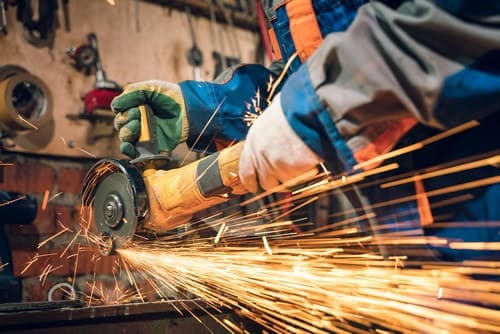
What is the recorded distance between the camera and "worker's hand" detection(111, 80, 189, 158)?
193 centimetres

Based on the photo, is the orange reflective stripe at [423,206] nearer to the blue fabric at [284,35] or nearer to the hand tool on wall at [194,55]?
the blue fabric at [284,35]

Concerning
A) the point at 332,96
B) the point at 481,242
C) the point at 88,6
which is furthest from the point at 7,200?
the point at 481,242

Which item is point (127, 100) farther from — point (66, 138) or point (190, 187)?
point (66, 138)

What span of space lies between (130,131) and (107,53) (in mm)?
1521

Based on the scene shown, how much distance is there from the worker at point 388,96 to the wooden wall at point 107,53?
1.77 metres

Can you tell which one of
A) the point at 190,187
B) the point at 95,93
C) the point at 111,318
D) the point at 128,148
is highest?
the point at 95,93

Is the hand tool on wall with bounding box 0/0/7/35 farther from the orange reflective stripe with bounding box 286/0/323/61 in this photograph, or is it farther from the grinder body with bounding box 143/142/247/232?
the orange reflective stripe with bounding box 286/0/323/61

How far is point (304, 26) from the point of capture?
58.9 inches

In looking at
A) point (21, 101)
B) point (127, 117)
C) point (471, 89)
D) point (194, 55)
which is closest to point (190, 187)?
point (127, 117)

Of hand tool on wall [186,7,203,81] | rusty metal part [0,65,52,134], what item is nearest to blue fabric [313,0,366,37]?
rusty metal part [0,65,52,134]

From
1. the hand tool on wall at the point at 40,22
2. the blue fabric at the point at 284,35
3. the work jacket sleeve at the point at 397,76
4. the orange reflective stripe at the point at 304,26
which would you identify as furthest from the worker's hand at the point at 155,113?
the hand tool on wall at the point at 40,22

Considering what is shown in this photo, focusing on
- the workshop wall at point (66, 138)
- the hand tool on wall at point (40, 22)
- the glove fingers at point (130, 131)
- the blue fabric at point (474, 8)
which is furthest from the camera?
the hand tool on wall at point (40, 22)

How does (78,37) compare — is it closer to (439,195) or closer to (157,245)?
(157,245)

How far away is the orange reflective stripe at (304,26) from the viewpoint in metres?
1.48
